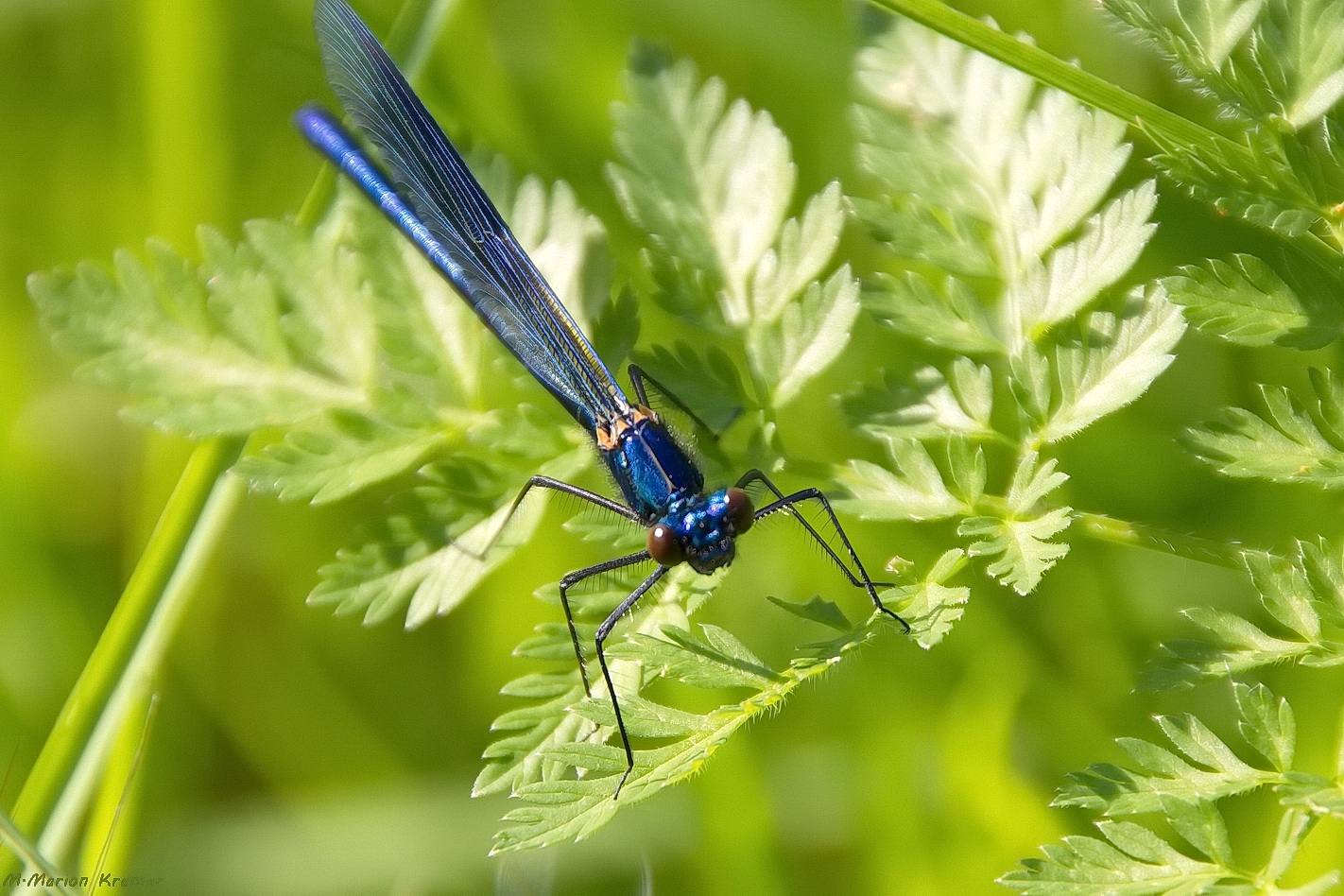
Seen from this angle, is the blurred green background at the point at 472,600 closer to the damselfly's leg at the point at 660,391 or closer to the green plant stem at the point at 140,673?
the green plant stem at the point at 140,673

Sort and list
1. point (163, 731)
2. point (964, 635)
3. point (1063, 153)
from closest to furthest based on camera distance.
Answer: point (1063, 153) → point (964, 635) → point (163, 731)

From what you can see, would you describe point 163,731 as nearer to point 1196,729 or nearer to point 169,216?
point 169,216

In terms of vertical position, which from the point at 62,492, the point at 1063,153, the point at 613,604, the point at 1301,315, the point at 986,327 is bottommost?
the point at 62,492

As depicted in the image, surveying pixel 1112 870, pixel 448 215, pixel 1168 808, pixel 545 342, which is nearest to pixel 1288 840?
pixel 1168 808

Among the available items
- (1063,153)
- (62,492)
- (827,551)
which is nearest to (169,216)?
(62,492)

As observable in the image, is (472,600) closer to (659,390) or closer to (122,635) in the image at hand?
(122,635)

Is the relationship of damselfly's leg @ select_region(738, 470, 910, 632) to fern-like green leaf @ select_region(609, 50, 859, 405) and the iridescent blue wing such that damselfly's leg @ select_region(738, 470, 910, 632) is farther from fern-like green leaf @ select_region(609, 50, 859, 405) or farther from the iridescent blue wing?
the iridescent blue wing

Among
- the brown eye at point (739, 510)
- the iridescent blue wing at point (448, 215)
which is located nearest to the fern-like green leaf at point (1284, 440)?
the brown eye at point (739, 510)
